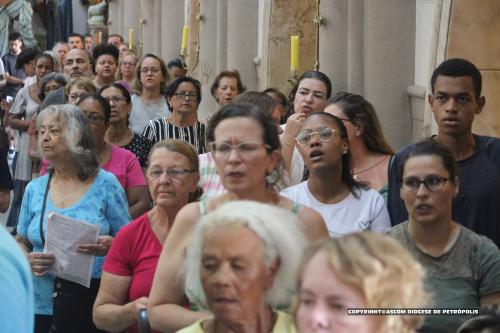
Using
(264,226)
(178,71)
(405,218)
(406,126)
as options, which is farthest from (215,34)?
(264,226)

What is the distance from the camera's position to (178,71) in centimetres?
1683

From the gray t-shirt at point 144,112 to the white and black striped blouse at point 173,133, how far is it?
5.26 feet

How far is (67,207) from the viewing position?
6.87 meters

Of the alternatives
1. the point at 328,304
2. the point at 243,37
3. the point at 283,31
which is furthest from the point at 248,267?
the point at 243,37

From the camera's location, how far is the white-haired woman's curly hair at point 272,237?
388 cm

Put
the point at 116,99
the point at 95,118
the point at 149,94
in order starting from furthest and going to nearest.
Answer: the point at 149,94
the point at 116,99
the point at 95,118

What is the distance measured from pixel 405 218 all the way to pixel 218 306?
2.16 meters

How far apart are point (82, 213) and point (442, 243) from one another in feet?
7.98

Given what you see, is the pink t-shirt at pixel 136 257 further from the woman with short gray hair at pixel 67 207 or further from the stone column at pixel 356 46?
the stone column at pixel 356 46

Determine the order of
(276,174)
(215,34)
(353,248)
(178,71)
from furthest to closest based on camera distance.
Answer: (215,34)
(178,71)
(276,174)
(353,248)

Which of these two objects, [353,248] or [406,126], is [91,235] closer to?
[353,248]

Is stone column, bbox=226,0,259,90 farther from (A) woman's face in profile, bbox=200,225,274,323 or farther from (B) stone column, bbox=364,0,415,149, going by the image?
(A) woman's face in profile, bbox=200,225,274,323

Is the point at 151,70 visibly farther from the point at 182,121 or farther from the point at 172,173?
the point at 172,173

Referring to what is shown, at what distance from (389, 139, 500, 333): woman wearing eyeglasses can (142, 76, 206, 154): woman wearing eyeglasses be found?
451 cm
